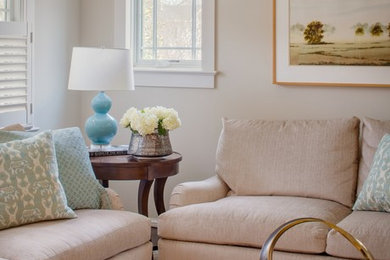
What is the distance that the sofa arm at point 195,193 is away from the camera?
404cm

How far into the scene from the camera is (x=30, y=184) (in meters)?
3.37

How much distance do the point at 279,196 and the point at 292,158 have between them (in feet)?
0.78

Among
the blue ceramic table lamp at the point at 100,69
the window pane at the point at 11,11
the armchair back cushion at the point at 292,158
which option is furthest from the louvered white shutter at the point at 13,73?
the armchair back cushion at the point at 292,158

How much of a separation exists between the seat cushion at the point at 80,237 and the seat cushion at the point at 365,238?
97 cm

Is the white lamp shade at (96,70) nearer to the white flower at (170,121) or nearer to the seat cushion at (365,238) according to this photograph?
the white flower at (170,121)

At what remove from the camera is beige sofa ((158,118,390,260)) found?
355cm

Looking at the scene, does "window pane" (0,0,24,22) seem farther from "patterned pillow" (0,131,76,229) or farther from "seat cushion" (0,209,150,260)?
Result: "seat cushion" (0,209,150,260)

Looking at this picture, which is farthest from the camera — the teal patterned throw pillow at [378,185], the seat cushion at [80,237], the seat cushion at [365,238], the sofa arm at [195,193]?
the sofa arm at [195,193]

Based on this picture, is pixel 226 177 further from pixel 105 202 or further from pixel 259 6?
pixel 259 6

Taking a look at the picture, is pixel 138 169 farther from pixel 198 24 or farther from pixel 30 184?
pixel 198 24

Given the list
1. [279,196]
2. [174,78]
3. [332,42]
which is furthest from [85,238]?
[332,42]

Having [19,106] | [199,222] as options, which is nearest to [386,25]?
[199,222]

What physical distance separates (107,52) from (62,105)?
2.89ft

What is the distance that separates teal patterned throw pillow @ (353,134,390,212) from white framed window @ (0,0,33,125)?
2109 mm
